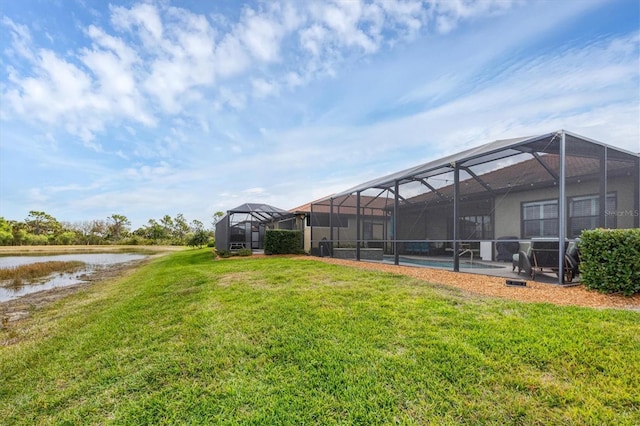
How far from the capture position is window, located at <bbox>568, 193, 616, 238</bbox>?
245 inches

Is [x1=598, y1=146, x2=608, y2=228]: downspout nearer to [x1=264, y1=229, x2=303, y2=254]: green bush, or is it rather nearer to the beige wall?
the beige wall

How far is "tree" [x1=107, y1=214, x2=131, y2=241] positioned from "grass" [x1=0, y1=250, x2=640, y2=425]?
56.9m

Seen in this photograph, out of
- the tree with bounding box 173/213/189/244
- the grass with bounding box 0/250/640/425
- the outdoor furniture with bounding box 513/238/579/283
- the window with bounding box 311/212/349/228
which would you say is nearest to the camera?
the grass with bounding box 0/250/640/425

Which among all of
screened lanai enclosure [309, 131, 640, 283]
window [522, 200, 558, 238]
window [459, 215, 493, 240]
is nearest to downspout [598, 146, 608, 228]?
screened lanai enclosure [309, 131, 640, 283]

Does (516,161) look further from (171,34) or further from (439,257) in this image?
(171,34)

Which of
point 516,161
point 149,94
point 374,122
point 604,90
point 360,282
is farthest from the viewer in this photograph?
point 374,122

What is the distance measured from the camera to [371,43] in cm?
946

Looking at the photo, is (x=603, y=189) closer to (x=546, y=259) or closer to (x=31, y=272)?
(x=546, y=259)

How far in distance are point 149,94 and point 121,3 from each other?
11.3 ft

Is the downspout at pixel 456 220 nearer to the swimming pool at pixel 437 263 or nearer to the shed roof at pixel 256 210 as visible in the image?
the swimming pool at pixel 437 263

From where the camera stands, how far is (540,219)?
7316 millimetres

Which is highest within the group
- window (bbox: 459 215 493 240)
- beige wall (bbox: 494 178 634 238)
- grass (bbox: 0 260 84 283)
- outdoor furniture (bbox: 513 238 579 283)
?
beige wall (bbox: 494 178 634 238)

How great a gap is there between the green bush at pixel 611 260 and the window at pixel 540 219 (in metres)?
1.25

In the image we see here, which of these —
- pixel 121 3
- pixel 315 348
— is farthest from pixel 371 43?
pixel 315 348
